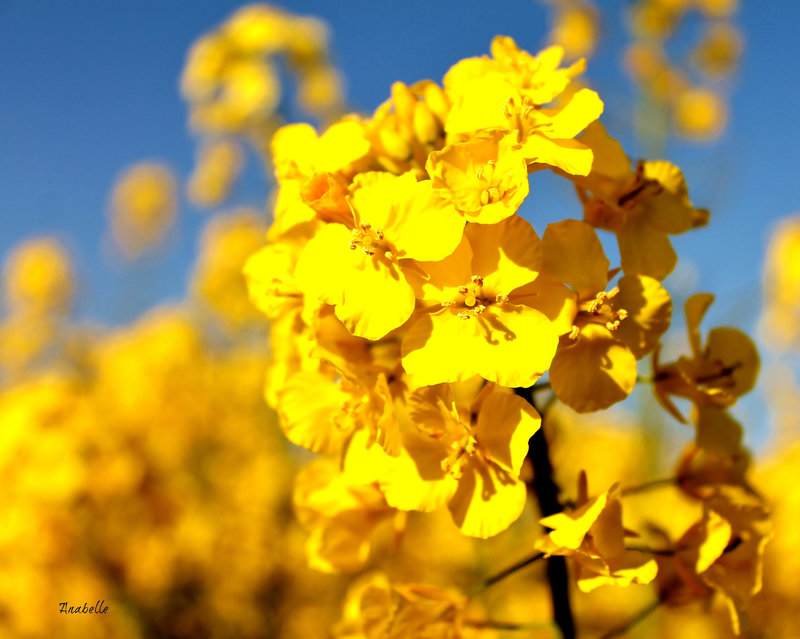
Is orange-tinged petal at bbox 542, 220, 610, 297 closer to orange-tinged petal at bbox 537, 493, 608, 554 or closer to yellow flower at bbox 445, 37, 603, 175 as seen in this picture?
yellow flower at bbox 445, 37, 603, 175

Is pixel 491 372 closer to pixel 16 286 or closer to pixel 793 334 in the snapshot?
pixel 793 334

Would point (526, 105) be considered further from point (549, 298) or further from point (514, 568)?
point (514, 568)

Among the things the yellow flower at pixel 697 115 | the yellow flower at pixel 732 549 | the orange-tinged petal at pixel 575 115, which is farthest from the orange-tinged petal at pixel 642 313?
the yellow flower at pixel 697 115

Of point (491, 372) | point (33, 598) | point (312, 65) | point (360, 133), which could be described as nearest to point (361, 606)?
point (491, 372)

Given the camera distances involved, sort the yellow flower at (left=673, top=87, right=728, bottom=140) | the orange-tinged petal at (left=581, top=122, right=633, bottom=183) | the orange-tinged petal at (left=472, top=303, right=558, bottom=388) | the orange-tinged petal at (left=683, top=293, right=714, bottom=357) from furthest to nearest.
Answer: the yellow flower at (left=673, top=87, right=728, bottom=140), the orange-tinged petal at (left=683, top=293, right=714, bottom=357), the orange-tinged petal at (left=581, top=122, right=633, bottom=183), the orange-tinged petal at (left=472, top=303, right=558, bottom=388)

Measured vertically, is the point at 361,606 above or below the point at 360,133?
below

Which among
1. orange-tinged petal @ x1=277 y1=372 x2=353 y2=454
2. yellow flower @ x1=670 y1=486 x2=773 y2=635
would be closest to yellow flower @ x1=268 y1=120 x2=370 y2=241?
orange-tinged petal @ x1=277 y1=372 x2=353 y2=454

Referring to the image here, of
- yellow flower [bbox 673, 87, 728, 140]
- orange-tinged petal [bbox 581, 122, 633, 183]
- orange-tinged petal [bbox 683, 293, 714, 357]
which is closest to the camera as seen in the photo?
orange-tinged petal [bbox 581, 122, 633, 183]
